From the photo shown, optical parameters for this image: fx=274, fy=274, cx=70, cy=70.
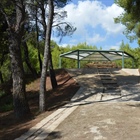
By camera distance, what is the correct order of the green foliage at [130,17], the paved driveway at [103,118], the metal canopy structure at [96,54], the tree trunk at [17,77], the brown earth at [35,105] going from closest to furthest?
the paved driveway at [103,118], the brown earth at [35,105], the tree trunk at [17,77], the green foliage at [130,17], the metal canopy structure at [96,54]

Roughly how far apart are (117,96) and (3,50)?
12.7m

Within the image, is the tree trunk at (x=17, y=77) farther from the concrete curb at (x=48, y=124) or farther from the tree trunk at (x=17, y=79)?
the concrete curb at (x=48, y=124)

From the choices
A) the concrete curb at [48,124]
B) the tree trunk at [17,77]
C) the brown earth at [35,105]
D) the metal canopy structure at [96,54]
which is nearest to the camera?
the concrete curb at [48,124]

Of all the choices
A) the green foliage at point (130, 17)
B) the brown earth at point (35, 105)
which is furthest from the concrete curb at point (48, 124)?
the green foliage at point (130, 17)

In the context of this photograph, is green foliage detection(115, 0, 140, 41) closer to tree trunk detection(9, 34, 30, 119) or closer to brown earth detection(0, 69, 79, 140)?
brown earth detection(0, 69, 79, 140)

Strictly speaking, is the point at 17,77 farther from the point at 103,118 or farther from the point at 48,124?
the point at 103,118

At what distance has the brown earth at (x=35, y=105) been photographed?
7.83 metres

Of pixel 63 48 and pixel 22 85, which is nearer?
pixel 22 85

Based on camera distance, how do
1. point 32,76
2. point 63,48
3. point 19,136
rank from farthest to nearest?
point 63,48 < point 32,76 < point 19,136

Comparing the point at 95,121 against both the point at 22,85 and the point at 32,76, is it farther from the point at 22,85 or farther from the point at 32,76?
the point at 32,76

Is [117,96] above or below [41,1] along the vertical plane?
below

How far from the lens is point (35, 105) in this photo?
39.1 feet

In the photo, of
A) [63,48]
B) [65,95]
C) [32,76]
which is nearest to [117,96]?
[65,95]

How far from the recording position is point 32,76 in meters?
20.9
